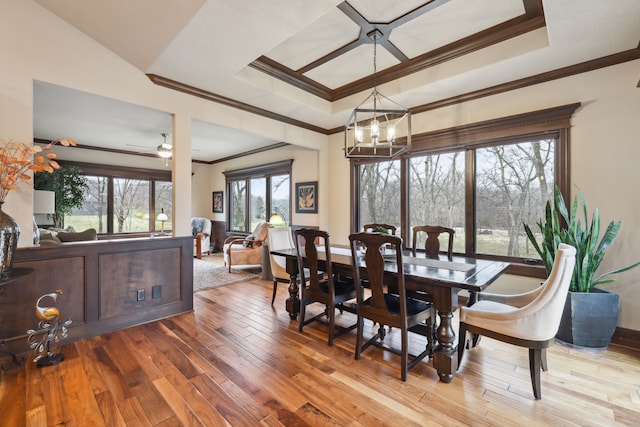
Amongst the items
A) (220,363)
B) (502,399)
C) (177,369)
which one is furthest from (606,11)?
(177,369)

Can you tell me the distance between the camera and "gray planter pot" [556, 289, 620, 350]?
2500 mm

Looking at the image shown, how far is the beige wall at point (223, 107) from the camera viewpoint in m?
2.44

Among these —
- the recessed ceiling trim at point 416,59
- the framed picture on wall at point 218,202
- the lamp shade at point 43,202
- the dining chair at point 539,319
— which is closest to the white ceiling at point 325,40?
the recessed ceiling trim at point 416,59

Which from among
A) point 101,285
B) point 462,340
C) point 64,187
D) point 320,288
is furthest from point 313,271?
point 64,187

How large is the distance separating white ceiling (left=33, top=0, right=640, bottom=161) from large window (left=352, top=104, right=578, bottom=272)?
22.8 inches

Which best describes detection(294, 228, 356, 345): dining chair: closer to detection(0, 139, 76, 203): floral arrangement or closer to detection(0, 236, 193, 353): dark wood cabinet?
detection(0, 236, 193, 353): dark wood cabinet

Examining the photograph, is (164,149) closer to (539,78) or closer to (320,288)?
(320,288)

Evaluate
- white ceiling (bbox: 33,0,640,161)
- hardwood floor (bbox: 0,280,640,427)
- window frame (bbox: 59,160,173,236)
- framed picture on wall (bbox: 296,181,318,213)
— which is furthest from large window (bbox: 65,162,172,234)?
hardwood floor (bbox: 0,280,640,427)

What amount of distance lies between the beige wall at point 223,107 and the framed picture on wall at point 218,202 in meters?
4.84

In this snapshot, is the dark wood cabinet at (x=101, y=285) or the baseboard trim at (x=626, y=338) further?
the baseboard trim at (x=626, y=338)

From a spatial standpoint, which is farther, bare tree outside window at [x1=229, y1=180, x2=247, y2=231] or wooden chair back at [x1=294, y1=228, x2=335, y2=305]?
bare tree outside window at [x1=229, y1=180, x2=247, y2=231]

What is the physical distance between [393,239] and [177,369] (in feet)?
6.35

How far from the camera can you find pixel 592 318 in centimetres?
253

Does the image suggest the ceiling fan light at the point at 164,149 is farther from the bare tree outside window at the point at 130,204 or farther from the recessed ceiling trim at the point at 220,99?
the bare tree outside window at the point at 130,204
